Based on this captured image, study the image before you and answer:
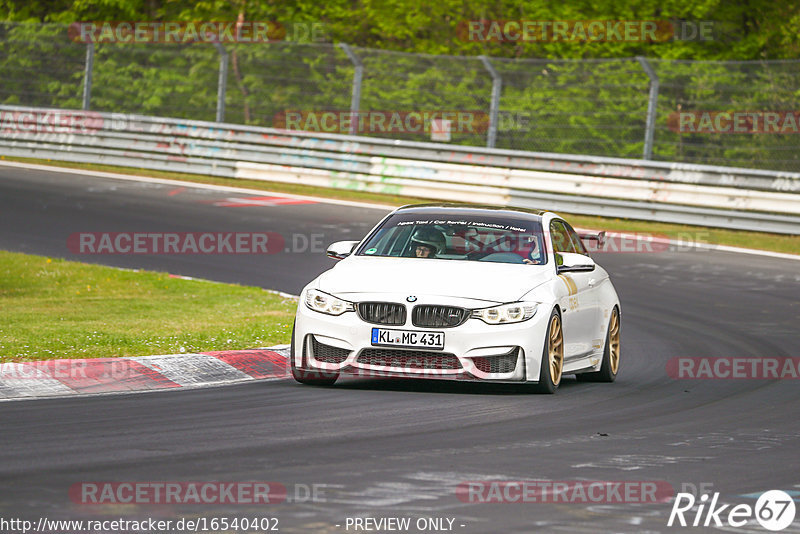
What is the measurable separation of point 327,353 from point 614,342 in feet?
9.94

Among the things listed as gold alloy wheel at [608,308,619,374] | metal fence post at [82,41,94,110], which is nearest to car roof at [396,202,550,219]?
gold alloy wheel at [608,308,619,374]

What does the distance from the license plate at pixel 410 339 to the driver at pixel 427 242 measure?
1.27m

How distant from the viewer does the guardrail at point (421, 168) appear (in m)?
23.5

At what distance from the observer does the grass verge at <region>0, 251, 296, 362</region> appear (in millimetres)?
11383

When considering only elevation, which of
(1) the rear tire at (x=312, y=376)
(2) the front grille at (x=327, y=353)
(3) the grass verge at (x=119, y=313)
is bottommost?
(3) the grass verge at (x=119, y=313)

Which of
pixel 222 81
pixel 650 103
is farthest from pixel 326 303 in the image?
pixel 222 81

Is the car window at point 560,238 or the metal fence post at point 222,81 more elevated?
the metal fence post at point 222,81

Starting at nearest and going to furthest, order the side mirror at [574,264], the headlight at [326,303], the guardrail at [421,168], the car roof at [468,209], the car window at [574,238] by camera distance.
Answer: the headlight at [326,303]
the side mirror at [574,264]
the car roof at [468,209]
the car window at [574,238]
the guardrail at [421,168]

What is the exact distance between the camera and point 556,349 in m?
10.5

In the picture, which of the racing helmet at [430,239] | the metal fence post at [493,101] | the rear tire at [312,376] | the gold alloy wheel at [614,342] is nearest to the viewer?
the rear tire at [312,376]

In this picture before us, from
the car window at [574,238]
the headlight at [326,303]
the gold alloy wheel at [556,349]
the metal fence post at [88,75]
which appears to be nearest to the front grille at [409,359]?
the headlight at [326,303]

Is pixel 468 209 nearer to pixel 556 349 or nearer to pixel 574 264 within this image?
pixel 574 264

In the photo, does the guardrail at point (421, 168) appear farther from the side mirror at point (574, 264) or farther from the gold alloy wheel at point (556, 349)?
the gold alloy wheel at point (556, 349)

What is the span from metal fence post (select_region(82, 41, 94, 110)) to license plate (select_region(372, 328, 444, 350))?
68.7 ft
